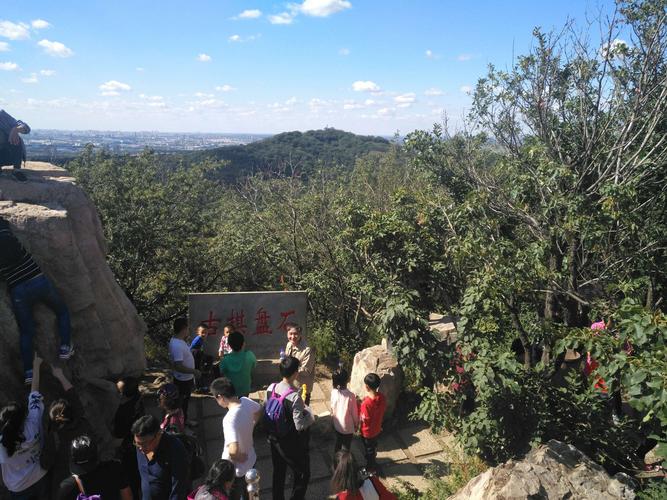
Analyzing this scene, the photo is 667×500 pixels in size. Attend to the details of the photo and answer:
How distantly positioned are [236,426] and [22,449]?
4.83ft

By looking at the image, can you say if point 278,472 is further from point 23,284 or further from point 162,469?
point 23,284

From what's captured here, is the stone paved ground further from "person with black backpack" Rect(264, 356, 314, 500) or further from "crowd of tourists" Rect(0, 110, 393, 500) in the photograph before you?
"person with black backpack" Rect(264, 356, 314, 500)

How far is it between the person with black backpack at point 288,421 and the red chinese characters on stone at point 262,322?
265cm

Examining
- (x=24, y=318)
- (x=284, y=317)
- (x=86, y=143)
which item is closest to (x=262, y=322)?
(x=284, y=317)

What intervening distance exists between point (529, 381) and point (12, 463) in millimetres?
4312

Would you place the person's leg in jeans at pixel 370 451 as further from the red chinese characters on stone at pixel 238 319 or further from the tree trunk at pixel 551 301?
the red chinese characters on stone at pixel 238 319

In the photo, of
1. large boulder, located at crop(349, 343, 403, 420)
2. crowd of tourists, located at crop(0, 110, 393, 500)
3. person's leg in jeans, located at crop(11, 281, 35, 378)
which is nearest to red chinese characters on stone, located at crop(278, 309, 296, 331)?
large boulder, located at crop(349, 343, 403, 420)

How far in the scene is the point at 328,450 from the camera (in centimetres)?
507

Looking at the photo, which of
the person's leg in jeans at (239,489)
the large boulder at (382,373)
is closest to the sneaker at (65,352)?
the person's leg in jeans at (239,489)

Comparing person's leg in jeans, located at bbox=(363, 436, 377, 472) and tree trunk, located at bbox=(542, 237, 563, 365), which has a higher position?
tree trunk, located at bbox=(542, 237, 563, 365)

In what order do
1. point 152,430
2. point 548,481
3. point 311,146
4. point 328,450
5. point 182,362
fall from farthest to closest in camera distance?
point 311,146, point 328,450, point 182,362, point 548,481, point 152,430

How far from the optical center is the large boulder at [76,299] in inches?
168

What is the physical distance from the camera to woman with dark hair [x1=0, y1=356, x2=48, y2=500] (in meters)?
3.05

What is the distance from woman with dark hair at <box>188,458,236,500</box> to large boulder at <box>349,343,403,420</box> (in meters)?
3.00
